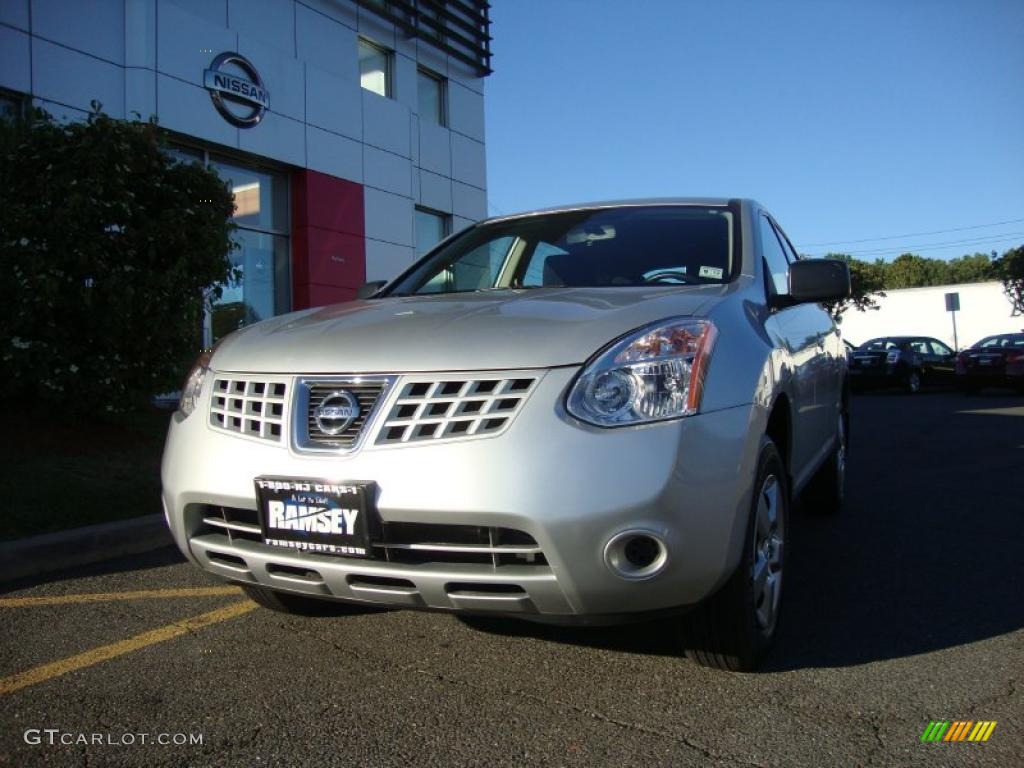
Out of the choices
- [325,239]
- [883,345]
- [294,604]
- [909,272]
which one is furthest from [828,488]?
[909,272]

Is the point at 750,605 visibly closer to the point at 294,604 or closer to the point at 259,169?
the point at 294,604

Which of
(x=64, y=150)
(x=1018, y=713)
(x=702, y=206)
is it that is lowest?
(x=1018, y=713)

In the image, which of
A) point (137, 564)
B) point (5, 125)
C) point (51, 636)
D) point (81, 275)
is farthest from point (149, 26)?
point (51, 636)

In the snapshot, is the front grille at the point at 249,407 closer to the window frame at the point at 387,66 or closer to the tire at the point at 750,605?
the tire at the point at 750,605

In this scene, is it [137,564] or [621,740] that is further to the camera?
[137,564]

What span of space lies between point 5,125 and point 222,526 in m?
5.33

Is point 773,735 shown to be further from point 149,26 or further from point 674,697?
point 149,26

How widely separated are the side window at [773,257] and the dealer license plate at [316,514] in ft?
6.77

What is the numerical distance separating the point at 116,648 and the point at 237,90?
1131cm

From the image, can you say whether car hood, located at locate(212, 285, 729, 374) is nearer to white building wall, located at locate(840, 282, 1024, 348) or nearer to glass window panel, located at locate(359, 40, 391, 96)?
glass window panel, located at locate(359, 40, 391, 96)

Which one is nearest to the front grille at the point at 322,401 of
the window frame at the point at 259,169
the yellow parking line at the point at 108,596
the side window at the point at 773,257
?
the yellow parking line at the point at 108,596

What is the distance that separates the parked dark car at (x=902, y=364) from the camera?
1955 cm

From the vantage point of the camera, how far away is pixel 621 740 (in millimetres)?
2232

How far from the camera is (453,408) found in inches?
90.0
